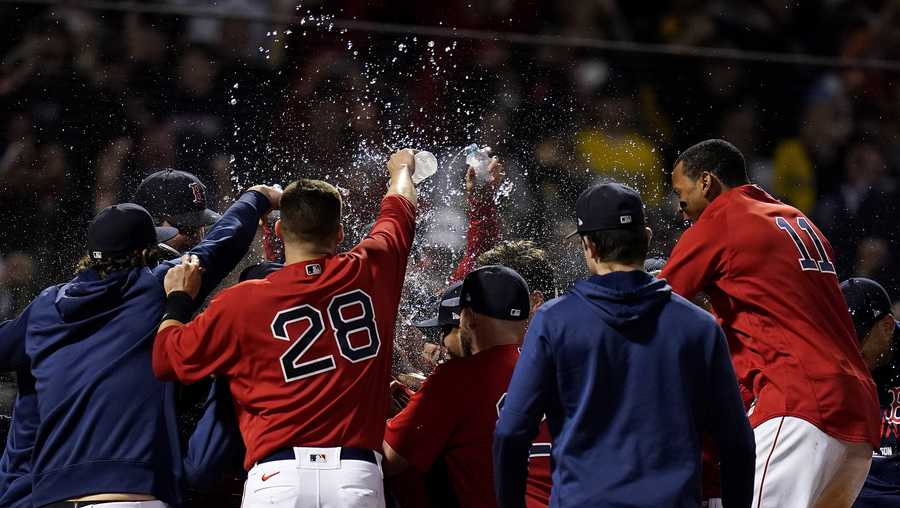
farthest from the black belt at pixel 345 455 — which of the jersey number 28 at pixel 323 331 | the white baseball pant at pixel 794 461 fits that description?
the white baseball pant at pixel 794 461

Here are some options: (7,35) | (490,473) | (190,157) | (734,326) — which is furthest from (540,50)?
(490,473)

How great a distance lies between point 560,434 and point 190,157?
419 cm

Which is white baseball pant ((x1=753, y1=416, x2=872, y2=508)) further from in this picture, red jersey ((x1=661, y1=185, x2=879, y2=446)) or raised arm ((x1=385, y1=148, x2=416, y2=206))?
raised arm ((x1=385, y1=148, x2=416, y2=206))

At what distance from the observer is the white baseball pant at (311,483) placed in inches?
106

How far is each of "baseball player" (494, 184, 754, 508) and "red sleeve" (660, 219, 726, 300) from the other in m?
0.69

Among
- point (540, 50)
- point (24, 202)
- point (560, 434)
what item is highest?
point (540, 50)

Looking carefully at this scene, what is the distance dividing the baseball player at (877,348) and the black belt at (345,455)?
239 cm

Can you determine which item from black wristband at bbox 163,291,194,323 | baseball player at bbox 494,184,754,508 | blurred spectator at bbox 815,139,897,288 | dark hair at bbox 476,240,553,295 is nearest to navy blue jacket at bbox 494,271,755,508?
baseball player at bbox 494,184,754,508

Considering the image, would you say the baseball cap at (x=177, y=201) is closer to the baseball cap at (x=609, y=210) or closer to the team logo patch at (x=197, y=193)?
the team logo patch at (x=197, y=193)

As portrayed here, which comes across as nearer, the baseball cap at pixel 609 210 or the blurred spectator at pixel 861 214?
the baseball cap at pixel 609 210

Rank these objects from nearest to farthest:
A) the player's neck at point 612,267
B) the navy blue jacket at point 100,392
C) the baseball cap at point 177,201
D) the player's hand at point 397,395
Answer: the player's neck at point 612,267, the navy blue jacket at point 100,392, the player's hand at point 397,395, the baseball cap at point 177,201

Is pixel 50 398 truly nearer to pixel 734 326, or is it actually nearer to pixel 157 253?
pixel 157 253

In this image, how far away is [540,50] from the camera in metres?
7.52

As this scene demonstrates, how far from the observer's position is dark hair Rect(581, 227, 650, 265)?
260 centimetres
